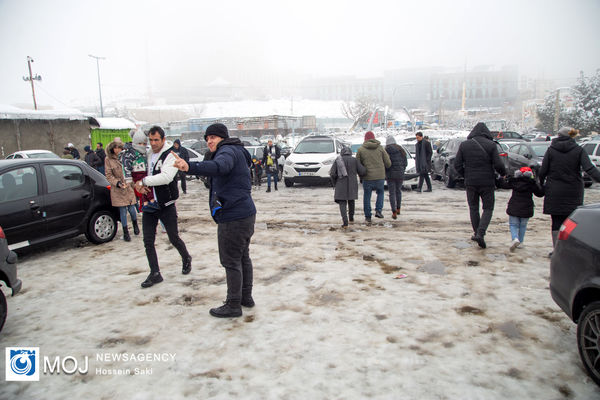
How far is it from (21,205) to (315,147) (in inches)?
412

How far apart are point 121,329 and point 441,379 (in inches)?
117

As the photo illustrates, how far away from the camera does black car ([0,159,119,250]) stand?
575cm

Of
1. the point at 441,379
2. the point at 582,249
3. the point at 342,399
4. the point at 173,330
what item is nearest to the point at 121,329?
the point at 173,330

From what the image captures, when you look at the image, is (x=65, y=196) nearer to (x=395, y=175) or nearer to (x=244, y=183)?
(x=244, y=183)

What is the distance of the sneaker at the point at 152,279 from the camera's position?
16.1ft

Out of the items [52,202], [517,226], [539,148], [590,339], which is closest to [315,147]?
[539,148]

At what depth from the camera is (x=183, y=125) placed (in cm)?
6956

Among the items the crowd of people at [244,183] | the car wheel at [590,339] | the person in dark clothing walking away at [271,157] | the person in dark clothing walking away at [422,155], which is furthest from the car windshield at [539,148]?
the car wheel at [590,339]

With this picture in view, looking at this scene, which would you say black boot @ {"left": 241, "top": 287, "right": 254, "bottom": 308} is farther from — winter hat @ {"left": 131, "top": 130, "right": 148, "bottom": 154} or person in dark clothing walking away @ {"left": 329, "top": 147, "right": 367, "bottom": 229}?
person in dark clothing walking away @ {"left": 329, "top": 147, "right": 367, "bottom": 229}

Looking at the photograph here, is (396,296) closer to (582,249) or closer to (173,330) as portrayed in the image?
(582,249)

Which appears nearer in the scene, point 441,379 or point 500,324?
point 441,379

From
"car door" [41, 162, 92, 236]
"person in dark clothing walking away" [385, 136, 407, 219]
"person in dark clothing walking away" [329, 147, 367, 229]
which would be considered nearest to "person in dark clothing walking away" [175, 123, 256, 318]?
"car door" [41, 162, 92, 236]

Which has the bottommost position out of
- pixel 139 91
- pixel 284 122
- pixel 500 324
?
pixel 500 324

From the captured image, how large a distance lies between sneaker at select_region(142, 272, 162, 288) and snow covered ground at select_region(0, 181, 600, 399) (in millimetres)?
121
